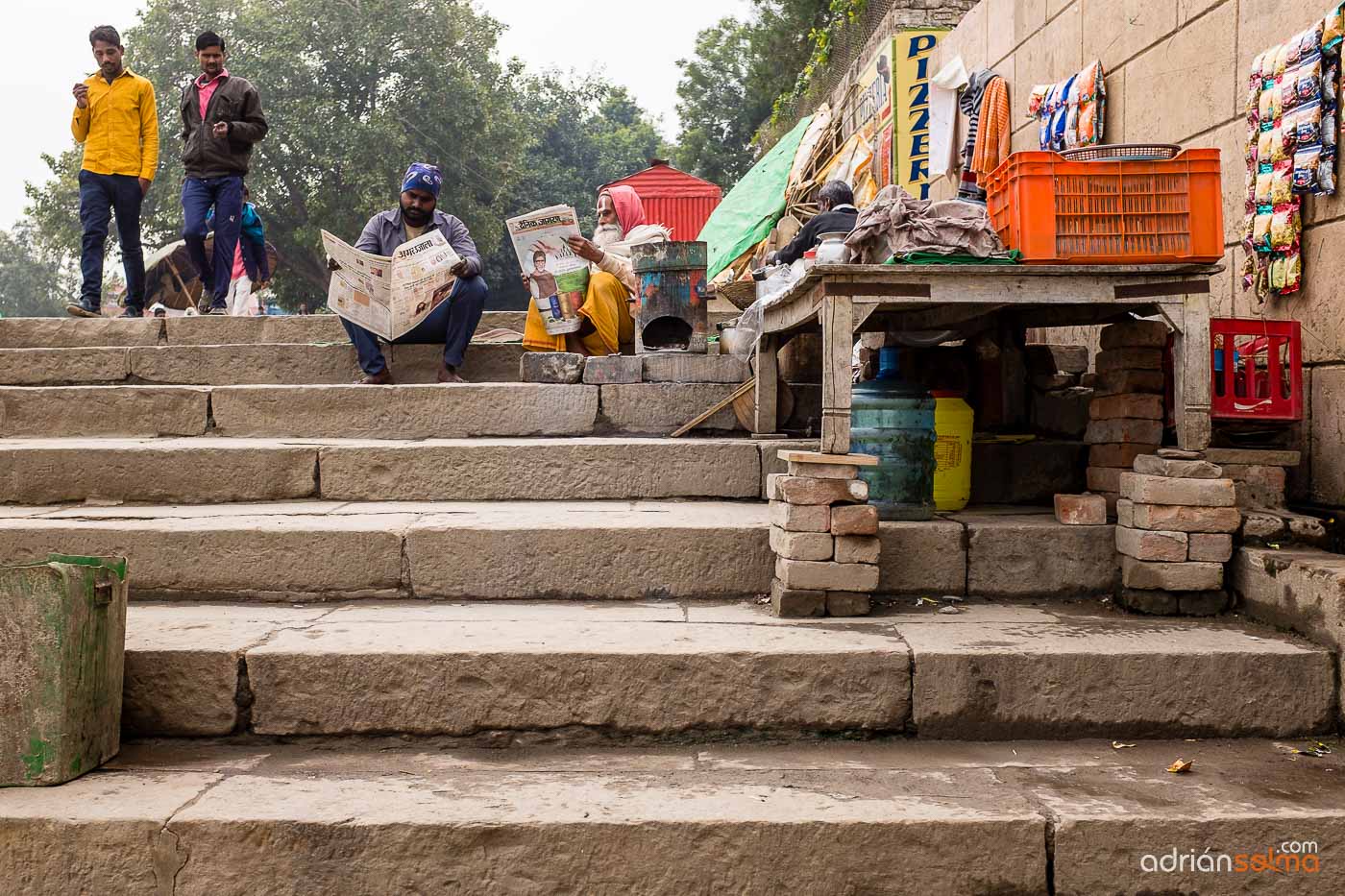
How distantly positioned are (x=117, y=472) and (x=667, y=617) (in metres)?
2.59

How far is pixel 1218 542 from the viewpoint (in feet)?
11.1

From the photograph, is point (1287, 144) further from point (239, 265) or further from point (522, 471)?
point (239, 265)

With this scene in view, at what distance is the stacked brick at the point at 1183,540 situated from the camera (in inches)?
133

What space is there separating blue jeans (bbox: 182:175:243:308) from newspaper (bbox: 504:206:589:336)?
249 cm

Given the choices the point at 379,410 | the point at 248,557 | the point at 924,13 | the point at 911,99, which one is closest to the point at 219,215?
the point at 379,410

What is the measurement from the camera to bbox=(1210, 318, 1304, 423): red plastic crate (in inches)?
146

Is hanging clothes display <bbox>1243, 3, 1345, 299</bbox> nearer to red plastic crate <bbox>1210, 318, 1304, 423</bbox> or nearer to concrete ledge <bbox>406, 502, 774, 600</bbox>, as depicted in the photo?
red plastic crate <bbox>1210, 318, 1304, 423</bbox>

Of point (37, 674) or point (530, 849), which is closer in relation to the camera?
point (530, 849)

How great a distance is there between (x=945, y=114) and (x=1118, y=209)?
4.88 m

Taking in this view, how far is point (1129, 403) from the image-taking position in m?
3.80

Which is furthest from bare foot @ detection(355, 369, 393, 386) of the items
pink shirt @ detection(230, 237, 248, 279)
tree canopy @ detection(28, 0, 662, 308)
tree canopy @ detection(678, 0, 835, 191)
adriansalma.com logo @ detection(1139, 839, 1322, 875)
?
tree canopy @ detection(678, 0, 835, 191)

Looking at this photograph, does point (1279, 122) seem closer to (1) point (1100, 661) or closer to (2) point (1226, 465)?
(2) point (1226, 465)

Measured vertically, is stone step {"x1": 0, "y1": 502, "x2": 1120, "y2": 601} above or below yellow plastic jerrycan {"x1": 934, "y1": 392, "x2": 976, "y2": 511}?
below

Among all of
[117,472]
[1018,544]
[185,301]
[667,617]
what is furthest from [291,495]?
[185,301]
